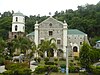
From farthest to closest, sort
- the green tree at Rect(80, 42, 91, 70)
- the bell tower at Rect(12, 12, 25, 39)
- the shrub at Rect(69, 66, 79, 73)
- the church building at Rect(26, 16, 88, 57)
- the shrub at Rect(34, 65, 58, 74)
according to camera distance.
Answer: the bell tower at Rect(12, 12, 25, 39) < the church building at Rect(26, 16, 88, 57) < the shrub at Rect(69, 66, 79, 73) < the green tree at Rect(80, 42, 91, 70) < the shrub at Rect(34, 65, 58, 74)

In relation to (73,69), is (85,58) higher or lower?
higher

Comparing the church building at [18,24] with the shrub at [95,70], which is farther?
the church building at [18,24]

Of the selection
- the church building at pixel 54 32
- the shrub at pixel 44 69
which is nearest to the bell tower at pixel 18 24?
the church building at pixel 54 32

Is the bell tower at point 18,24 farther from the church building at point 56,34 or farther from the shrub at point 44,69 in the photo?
the shrub at point 44,69

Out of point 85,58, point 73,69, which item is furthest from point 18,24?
point 85,58

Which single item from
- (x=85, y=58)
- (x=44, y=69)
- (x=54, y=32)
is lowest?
(x=44, y=69)

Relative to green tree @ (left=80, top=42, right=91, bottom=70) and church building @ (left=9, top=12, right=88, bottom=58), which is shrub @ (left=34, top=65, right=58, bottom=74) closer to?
green tree @ (left=80, top=42, right=91, bottom=70)

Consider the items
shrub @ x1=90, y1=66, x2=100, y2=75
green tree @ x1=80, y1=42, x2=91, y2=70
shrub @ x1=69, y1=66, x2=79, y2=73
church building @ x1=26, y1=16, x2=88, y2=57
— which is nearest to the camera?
shrub @ x1=90, y1=66, x2=100, y2=75

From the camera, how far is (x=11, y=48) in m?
50.2

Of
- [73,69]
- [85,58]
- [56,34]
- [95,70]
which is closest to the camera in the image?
[95,70]

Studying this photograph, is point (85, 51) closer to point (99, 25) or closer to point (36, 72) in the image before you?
point (36, 72)

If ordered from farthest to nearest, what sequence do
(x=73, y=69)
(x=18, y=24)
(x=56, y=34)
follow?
(x=18, y=24)
(x=56, y=34)
(x=73, y=69)

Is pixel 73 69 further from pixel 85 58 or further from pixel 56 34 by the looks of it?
pixel 56 34

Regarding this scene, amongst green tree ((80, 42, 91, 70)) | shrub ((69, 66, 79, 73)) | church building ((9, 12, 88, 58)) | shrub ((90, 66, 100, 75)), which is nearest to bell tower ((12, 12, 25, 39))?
church building ((9, 12, 88, 58))
